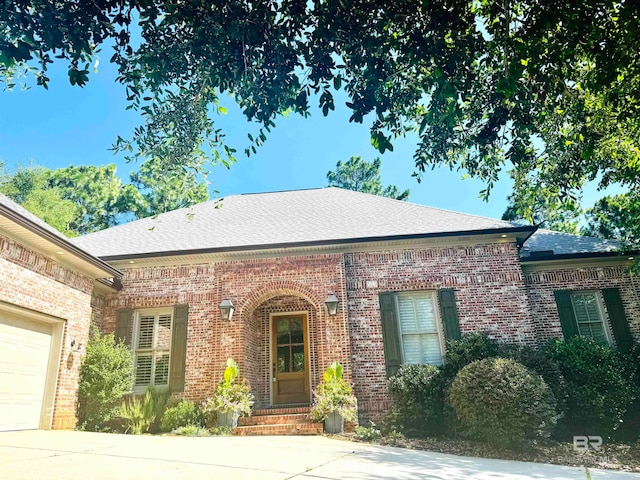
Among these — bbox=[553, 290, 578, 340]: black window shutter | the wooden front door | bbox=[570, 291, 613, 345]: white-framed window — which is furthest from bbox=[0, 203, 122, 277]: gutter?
bbox=[570, 291, 613, 345]: white-framed window

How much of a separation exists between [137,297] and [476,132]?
8736mm

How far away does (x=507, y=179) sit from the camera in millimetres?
7062

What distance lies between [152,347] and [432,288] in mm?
6859

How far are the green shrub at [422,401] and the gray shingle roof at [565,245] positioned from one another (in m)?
4.35

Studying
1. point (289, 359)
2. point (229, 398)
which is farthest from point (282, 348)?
point (229, 398)

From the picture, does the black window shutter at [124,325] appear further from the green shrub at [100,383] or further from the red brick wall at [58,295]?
the red brick wall at [58,295]

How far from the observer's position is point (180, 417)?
9234 millimetres

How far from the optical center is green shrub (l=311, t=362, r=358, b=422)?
879 cm

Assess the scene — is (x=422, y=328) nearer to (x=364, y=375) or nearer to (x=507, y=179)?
(x=364, y=375)

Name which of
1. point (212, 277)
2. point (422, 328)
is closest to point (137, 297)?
point (212, 277)

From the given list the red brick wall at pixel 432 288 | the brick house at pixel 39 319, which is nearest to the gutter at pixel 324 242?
the red brick wall at pixel 432 288

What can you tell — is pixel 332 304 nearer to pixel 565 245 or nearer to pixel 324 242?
pixel 324 242

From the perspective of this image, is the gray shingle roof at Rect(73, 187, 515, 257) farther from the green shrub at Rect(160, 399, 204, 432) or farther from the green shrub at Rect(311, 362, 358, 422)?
the green shrub at Rect(160, 399, 204, 432)

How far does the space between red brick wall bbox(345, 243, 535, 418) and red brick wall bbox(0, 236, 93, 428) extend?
229 inches
